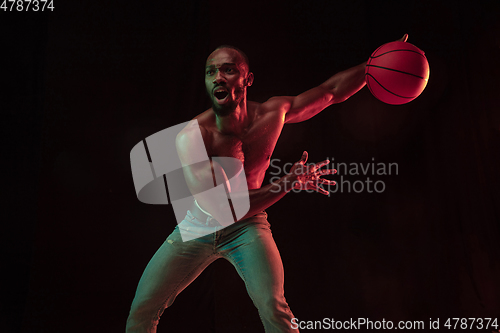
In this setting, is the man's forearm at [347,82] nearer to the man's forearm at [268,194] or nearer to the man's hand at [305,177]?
the man's hand at [305,177]

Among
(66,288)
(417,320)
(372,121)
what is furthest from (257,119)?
(417,320)

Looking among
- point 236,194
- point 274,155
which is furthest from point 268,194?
point 274,155

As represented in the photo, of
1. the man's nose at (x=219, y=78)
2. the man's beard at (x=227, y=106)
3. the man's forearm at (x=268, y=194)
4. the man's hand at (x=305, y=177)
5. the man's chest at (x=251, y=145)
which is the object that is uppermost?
the man's nose at (x=219, y=78)

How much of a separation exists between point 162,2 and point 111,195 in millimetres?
1559

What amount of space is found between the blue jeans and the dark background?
95cm

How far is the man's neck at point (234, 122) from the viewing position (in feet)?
7.22

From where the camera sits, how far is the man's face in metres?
2.13

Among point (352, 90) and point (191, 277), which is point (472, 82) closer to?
point (352, 90)

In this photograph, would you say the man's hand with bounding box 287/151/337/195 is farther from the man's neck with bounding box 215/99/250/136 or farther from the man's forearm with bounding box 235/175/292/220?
the man's neck with bounding box 215/99/250/136

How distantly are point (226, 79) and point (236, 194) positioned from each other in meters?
0.63

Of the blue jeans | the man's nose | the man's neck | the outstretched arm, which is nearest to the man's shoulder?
the outstretched arm

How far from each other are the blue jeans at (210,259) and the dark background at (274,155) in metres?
0.95

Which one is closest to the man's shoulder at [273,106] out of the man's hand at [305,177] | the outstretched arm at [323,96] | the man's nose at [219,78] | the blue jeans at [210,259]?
the outstretched arm at [323,96]

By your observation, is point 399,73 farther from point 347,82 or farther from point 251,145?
point 251,145
